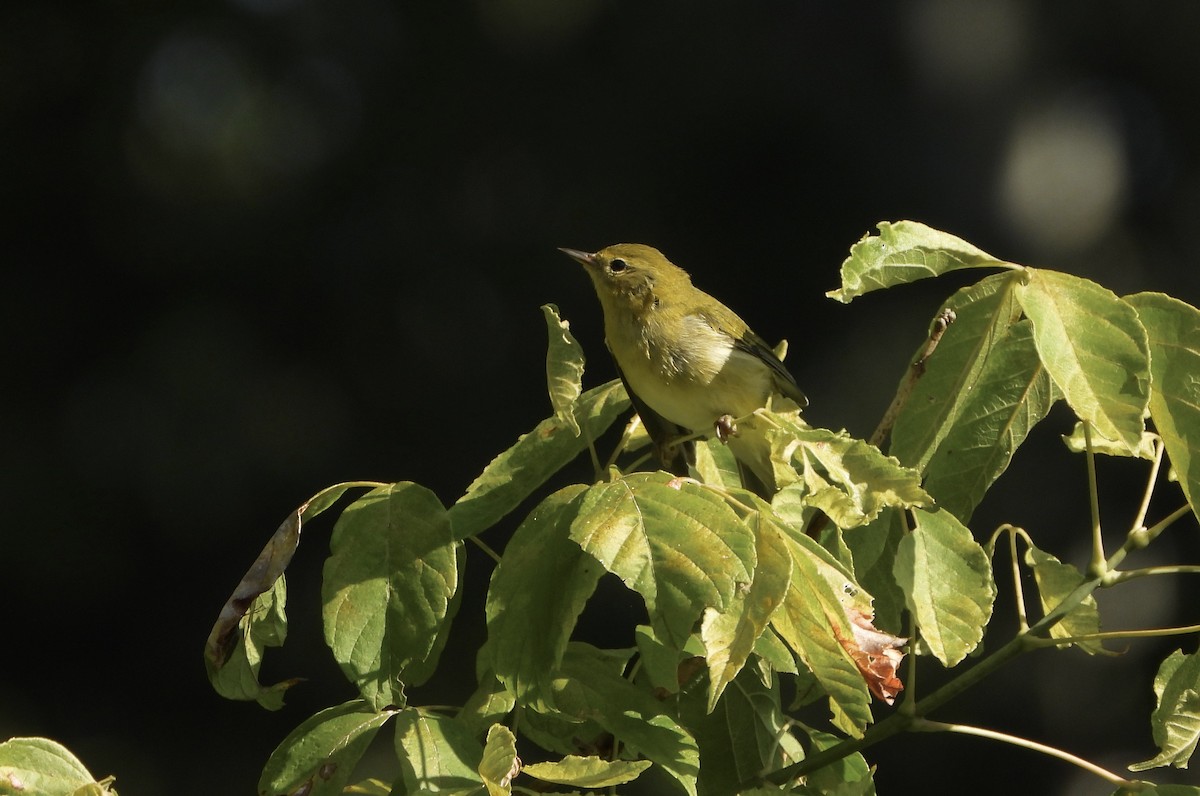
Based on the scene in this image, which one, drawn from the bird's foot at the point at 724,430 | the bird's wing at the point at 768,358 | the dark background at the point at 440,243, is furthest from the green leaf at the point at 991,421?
the dark background at the point at 440,243

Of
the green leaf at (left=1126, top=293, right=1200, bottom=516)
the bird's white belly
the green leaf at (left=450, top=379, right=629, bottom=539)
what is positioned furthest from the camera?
the bird's white belly

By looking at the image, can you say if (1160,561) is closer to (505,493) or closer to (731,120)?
(731,120)

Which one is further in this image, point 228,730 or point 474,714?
point 228,730

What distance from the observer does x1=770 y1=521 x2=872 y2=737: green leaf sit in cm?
97

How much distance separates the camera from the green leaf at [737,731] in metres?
1.14

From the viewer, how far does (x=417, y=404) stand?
5.54m

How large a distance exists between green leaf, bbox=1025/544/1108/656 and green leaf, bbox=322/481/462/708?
50 cm

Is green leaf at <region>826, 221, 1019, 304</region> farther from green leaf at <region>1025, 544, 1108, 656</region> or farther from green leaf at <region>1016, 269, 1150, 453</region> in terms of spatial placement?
green leaf at <region>1025, 544, 1108, 656</region>

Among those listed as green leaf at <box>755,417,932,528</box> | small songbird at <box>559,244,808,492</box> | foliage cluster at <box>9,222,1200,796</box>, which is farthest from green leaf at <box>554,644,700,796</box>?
small songbird at <box>559,244,808,492</box>

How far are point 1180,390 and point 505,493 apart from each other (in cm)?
54

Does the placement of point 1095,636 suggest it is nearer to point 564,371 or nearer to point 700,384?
point 564,371

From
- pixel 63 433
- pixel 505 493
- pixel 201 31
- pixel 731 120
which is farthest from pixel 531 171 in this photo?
pixel 505 493

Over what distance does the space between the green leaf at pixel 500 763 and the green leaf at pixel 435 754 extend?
7 centimetres

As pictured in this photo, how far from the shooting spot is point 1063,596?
1.19 metres
